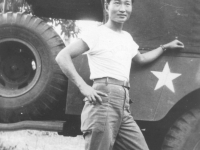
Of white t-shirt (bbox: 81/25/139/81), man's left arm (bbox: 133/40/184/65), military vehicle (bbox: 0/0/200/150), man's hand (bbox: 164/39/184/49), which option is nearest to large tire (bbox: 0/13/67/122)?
military vehicle (bbox: 0/0/200/150)

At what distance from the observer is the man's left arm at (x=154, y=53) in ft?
8.88

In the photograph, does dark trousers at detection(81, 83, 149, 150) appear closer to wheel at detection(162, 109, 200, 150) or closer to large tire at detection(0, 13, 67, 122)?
wheel at detection(162, 109, 200, 150)

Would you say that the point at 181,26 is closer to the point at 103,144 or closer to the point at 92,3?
the point at 92,3

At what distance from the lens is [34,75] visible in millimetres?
3119

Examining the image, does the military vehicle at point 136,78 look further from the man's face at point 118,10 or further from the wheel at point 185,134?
the man's face at point 118,10

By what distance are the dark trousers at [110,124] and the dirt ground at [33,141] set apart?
1.95 metres

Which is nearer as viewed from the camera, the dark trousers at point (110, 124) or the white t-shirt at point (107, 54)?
the dark trousers at point (110, 124)

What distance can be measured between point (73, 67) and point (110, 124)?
0.46 meters

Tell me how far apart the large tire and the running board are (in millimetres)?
89

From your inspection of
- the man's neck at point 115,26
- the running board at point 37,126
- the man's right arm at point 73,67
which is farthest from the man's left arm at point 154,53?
the running board at point 37,126

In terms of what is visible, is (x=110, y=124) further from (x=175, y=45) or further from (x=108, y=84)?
(x=175, y=45)

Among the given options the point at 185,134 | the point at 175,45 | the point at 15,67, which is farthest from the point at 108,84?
the point at 15,67

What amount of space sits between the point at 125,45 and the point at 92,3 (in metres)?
1.04

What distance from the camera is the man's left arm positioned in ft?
8.88
